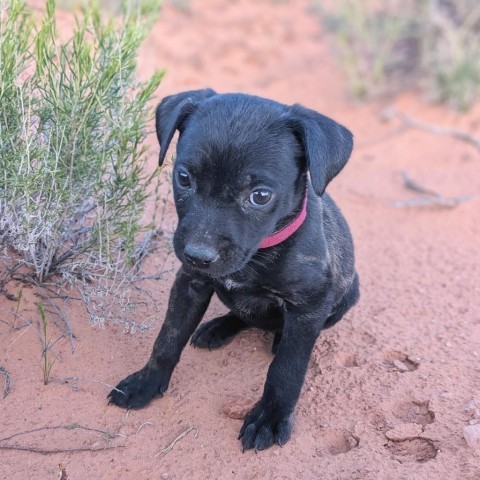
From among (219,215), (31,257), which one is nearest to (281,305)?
(219,215)

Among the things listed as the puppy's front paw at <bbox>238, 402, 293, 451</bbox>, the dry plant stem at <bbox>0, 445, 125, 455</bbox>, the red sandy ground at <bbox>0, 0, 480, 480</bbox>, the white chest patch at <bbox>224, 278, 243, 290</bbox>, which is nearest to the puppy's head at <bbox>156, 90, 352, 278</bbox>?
the white chest patch at <bbox>224, 278, 243, 290</bbox>

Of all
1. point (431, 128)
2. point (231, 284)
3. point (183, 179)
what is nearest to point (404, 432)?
point (231, 284)

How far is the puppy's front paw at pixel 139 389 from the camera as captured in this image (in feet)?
12.0

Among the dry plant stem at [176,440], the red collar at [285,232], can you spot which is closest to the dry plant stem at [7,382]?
the dry plant stem at [176,440]

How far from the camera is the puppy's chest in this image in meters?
3.45

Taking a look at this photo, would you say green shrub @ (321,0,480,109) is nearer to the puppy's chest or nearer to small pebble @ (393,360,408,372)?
small pebble @ (393,360,408,372)

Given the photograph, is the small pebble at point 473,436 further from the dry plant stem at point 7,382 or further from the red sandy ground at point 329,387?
the dry plant stem at point 7,382

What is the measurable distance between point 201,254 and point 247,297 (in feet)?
2.07

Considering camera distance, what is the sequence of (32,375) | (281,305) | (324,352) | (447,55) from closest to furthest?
(281,305), (32,375), (324,352), (447,55)

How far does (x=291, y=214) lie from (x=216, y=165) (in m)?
0.50

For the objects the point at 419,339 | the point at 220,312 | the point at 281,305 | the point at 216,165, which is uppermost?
the point at 216,165

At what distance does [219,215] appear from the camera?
10.1 feet

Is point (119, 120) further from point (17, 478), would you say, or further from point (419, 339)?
point (419, 339)

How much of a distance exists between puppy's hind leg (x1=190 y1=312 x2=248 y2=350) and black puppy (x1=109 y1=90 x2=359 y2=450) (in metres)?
0.41
